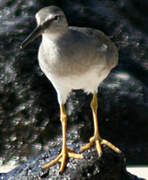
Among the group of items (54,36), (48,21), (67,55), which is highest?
(48,21)

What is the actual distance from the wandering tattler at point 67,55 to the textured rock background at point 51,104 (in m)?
2.51

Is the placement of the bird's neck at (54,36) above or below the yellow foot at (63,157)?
above

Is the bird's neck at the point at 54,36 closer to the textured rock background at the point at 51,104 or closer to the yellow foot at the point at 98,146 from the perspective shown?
the yellow foot at the point at 98,146

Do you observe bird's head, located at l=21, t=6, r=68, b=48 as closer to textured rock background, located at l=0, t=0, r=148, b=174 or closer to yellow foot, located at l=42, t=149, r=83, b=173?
yellow foot, located at l=42, t=149, r=83, b=173

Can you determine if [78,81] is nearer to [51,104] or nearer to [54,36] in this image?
[54,36]

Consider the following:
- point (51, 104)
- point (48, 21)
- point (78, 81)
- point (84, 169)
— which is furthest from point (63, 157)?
point (51, 104)

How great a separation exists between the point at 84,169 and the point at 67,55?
4.30ft

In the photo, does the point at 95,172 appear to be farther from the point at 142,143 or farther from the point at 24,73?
the point at 24,73

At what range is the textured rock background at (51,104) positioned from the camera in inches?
296

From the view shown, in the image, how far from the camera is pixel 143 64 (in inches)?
321

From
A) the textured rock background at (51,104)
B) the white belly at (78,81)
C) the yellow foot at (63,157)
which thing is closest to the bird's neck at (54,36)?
the white belly at (78,81)

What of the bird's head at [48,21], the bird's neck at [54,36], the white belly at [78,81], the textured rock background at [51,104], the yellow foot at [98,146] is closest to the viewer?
the bird's head at [48,21]

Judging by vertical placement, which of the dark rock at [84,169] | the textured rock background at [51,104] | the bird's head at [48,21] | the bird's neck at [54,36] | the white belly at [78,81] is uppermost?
the bird's head at [48,21]

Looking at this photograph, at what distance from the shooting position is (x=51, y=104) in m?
7.60
